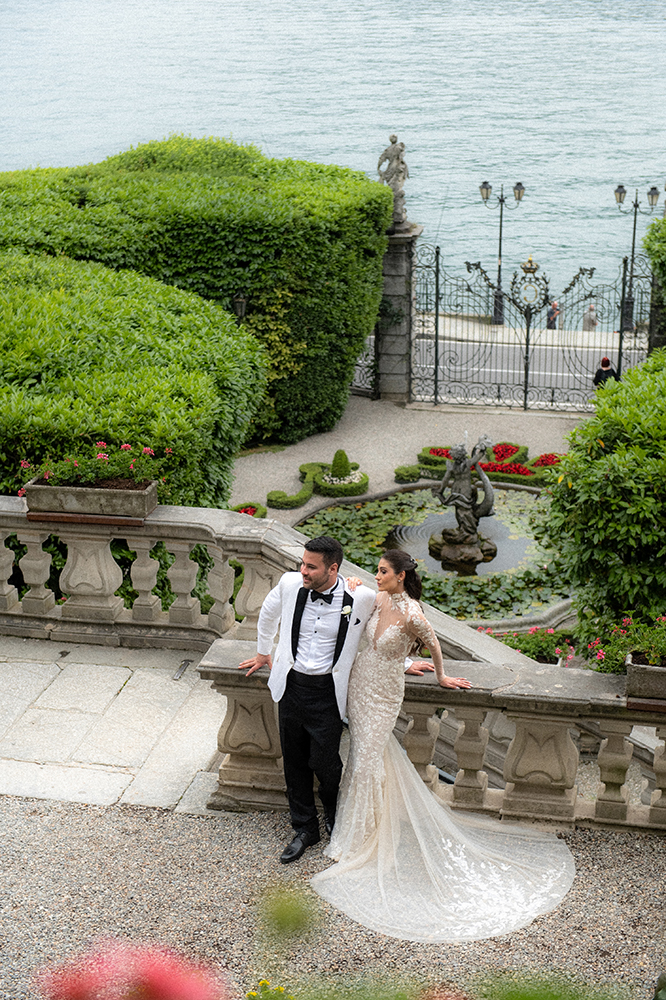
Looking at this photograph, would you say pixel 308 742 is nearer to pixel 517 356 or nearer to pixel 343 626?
pixel 343 626

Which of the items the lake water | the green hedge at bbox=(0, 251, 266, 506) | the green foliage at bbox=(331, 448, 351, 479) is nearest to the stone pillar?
the green foliage at bbox=(331, 448, 351, 479)

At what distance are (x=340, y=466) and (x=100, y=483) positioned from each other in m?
10.6

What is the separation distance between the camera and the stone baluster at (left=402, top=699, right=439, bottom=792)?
18.1ft

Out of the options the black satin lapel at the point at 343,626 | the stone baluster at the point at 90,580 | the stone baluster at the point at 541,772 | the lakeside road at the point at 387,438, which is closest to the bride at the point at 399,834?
the black satin lapel at the point at 343,626

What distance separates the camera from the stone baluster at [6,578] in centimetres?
758

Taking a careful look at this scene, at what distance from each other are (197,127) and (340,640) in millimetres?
71081

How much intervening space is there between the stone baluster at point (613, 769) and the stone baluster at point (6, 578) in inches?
168

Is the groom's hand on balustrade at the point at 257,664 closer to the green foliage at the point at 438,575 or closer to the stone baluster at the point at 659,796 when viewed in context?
the stone baluster at the point at 659,796

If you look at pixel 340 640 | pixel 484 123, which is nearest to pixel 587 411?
pixel 340 640

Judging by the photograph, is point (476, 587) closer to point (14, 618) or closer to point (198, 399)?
point (198, 399)

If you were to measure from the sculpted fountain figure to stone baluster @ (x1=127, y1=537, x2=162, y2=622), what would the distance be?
25.3 ft

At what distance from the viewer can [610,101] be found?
71.5m

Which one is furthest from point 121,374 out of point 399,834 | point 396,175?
point 396,175

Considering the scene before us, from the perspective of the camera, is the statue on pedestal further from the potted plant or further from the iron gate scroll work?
the potted plant
